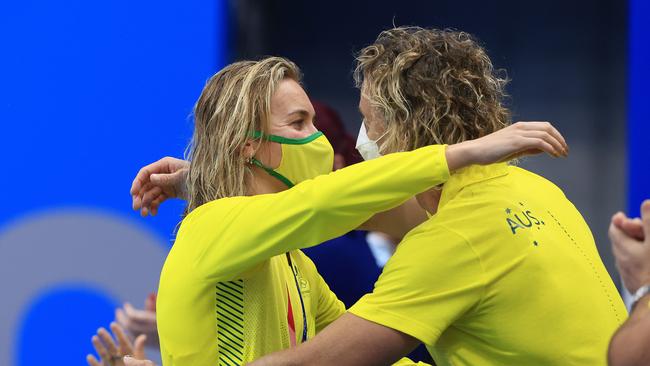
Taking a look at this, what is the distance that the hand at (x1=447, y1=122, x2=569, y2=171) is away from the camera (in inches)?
68.1

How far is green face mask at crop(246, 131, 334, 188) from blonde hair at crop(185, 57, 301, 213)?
51 millimetres

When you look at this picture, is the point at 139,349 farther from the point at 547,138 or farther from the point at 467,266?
the point at 547,138

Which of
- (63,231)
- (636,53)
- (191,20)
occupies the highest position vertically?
(191,20)

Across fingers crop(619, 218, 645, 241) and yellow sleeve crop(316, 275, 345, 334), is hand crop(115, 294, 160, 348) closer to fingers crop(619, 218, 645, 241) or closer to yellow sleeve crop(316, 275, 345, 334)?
yellow sleeve crop(316, 275, 345, 334)

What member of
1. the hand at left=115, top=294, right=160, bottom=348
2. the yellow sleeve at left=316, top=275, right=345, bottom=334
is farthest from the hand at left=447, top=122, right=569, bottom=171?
the hand at left=115, top=294, right=160, bottom=348

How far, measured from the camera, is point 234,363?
1991 millimetres

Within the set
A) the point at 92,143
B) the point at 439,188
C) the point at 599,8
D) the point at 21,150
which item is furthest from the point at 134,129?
the point at 599,8

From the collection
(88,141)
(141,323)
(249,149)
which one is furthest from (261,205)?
(88,141)

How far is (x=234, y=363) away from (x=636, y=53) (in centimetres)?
194

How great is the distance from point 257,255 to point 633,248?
2.10 feet

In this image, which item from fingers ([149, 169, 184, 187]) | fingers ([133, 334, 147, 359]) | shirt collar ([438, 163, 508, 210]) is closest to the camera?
shirt collar ([438, 163, 508, 210])

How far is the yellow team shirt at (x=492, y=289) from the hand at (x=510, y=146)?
0.16 meters

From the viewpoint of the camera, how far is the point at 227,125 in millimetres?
2082

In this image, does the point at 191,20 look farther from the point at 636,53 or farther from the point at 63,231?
the point at 636,53
